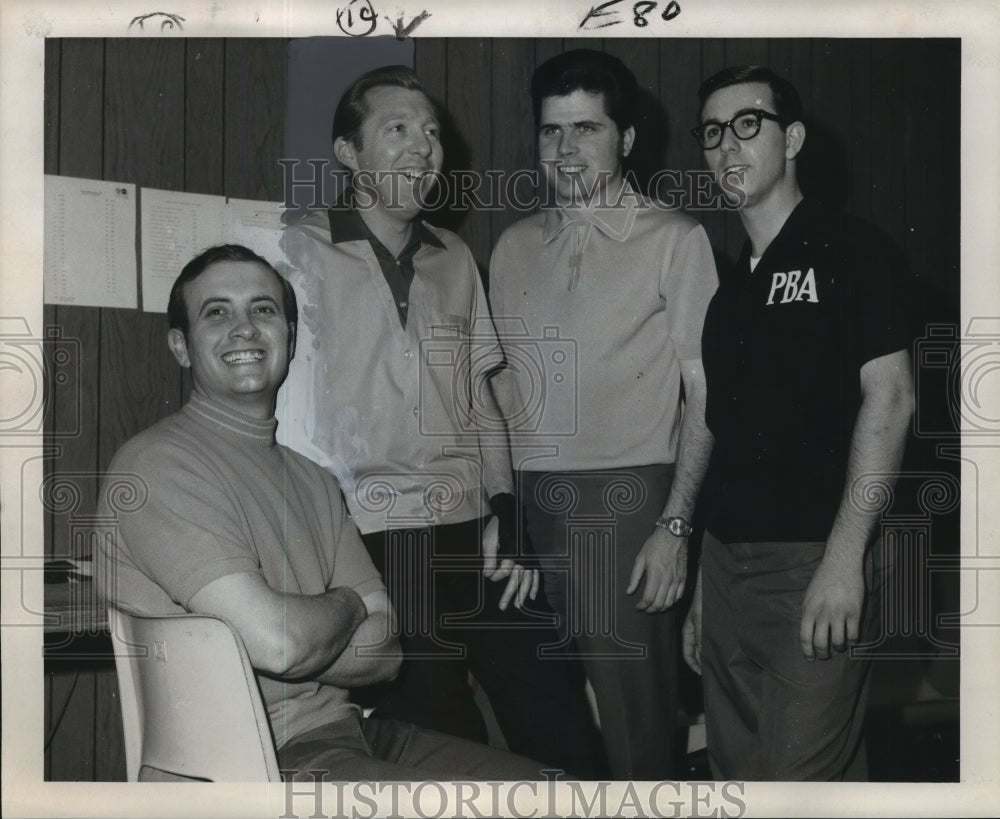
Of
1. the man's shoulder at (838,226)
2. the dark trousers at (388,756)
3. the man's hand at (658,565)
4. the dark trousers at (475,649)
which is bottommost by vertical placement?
the dark trousers at (388,756)

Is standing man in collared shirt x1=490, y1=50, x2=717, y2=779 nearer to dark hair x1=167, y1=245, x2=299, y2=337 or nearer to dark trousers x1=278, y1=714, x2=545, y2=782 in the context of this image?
dark trousers x1=278, y1=714, x2=545, y2=782

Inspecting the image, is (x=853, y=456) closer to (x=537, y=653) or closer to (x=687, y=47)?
(x=537, y=653)

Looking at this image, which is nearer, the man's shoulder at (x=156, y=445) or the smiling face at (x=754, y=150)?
the man's shoulder at (x=156, y=445)

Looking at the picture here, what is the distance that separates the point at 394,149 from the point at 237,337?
0.54m

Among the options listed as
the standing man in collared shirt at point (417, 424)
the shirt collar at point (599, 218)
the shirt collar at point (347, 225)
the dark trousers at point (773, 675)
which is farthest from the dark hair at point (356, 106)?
the dark trousers at point (773, 675)

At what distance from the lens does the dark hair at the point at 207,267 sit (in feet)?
7.59

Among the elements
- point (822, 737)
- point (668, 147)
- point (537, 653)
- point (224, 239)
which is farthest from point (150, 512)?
point (822, 737)

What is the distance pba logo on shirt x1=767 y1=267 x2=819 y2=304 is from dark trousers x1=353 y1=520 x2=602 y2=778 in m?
0.82

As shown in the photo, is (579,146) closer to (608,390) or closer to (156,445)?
(608,390)

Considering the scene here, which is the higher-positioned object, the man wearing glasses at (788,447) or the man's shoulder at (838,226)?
the man's shoulder at (838,226)

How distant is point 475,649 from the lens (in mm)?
2352

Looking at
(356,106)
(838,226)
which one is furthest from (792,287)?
(356,106)

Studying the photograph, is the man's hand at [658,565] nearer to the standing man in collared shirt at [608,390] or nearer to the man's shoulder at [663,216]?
the standing man in collared shirt at [608,390]

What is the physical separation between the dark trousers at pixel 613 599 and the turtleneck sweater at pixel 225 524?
403 millimetres
